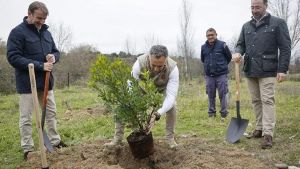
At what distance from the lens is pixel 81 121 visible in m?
8.70

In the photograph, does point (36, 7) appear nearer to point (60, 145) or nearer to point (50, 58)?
point (50, 58)

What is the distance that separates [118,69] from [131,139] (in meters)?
0.93

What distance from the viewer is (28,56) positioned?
5.37m

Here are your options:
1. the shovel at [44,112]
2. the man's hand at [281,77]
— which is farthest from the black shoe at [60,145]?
the man's hand at [281,77]

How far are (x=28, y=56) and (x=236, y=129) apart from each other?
3467mm

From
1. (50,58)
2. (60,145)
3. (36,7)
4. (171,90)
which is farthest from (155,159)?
(36,7)

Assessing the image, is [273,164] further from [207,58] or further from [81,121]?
[81,121]

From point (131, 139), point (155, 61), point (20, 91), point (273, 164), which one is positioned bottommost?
point (273, 164)

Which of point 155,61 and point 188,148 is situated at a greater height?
point 155,61

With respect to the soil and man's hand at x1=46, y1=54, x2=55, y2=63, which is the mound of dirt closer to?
the soil

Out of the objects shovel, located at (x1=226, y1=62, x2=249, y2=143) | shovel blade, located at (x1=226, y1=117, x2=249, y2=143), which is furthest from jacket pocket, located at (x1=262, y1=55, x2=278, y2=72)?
shovel blade, located at (x1=226, y1=117, x2=249, y2=143)

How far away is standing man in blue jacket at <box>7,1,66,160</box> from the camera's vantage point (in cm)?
518

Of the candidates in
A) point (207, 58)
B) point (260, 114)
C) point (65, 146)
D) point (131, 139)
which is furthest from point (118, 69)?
point (207, 58)

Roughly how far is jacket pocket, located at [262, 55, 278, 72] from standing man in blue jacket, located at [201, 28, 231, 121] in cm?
246
